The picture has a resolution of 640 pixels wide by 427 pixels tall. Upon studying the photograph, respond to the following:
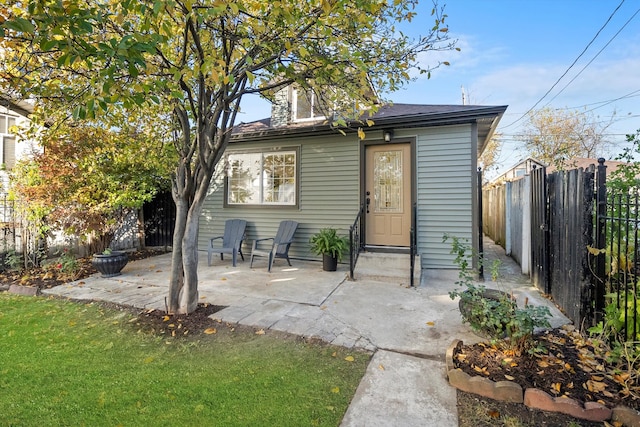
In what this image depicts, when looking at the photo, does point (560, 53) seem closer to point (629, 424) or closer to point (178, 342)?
point (629, 424)

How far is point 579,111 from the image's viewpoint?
17.6 m

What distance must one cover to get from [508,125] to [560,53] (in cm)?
837

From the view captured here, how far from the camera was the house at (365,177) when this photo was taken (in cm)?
560

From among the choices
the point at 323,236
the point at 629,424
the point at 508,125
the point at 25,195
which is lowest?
the point at 629,424

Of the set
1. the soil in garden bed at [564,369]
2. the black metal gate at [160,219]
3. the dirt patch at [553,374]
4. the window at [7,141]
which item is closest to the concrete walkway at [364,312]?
the dirt patch at [553,374]

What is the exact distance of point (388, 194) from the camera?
20.0 ft

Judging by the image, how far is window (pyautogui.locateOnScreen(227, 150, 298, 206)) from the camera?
7012mm

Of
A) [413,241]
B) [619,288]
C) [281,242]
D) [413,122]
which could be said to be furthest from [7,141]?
[619,288]

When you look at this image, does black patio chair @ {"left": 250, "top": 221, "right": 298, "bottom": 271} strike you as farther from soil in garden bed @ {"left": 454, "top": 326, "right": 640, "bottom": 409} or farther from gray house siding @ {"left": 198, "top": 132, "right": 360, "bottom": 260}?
soil in garden bed @ {"left": 454, "top": 326, "right": 640, "bottom": 409}

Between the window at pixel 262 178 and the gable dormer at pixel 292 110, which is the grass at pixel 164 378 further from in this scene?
the gable dormer at pixel 292 110

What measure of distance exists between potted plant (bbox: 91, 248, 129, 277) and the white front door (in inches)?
176

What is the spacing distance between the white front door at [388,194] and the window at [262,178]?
1700 millimetres

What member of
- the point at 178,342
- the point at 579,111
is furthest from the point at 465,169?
the point at 579,111

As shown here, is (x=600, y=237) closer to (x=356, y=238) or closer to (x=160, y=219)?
(x=356, y=238)
